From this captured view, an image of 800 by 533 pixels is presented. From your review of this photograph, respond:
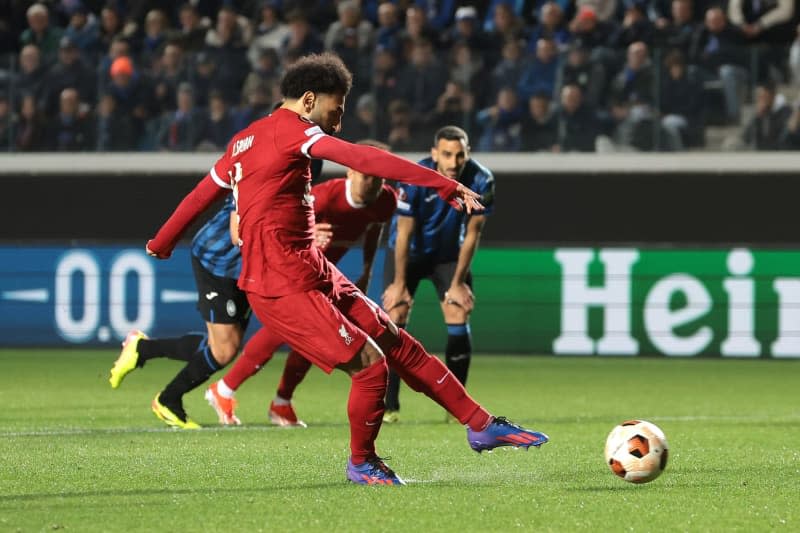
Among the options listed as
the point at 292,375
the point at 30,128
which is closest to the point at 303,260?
the point at 292,375

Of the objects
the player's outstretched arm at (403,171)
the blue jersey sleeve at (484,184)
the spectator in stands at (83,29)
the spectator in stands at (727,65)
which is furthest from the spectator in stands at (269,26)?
the player's outstretched arm at (403,171)

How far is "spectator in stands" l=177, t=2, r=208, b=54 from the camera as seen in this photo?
1744cm

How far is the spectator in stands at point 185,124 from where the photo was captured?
16.8m

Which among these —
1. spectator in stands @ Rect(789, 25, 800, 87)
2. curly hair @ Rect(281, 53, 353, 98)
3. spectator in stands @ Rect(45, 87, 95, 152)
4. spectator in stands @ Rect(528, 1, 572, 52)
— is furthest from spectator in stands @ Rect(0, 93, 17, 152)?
curly hair @ Rect(281, 53, 353, 98)

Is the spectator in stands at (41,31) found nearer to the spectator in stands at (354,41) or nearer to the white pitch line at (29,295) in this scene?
the white pitch line at (29,295)

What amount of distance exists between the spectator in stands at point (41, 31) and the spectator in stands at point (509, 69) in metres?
5.17

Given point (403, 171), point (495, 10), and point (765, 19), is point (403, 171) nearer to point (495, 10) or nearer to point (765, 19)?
point (495, 10)

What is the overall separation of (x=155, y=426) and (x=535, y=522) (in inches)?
167

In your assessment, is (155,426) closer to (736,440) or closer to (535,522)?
(736,440)

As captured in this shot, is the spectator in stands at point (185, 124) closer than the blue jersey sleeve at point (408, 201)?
No

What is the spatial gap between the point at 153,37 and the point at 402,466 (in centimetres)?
1150

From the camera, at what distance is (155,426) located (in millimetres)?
9180

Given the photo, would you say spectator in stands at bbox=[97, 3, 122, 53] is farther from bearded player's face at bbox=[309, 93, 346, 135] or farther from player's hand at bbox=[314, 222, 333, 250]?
bearded player's face at bbox=[309, 93, 346, 135]

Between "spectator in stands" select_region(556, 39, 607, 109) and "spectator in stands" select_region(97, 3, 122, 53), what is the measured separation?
540 centimetres
